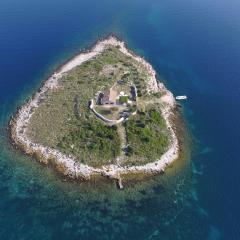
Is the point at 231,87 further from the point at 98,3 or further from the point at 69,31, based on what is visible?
the point at 98,3

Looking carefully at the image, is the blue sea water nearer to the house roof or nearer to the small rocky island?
the small rocky island

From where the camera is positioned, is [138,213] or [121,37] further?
[121,37]

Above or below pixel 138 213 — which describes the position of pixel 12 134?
below

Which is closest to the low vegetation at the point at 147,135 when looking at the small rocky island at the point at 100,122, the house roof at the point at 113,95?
the small rocky island at the point at 100,122

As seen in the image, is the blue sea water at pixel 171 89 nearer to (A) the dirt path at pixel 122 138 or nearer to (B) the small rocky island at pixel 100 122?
(B) the small rocky island at pixel 100 122

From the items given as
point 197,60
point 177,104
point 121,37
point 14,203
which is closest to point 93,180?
point 14,203

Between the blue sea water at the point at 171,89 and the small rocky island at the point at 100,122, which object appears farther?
the small rocky island at the point at 100,122

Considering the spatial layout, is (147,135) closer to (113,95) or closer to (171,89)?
(113,95)
